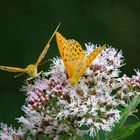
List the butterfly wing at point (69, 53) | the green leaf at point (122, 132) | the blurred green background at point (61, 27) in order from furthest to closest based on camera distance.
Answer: the blurred green background at point (61, 27), the green leaf at point (122, 132), the butterfly wing at point (69, 53)

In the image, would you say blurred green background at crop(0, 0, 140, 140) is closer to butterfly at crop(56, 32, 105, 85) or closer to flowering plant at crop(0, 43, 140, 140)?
flowering plant at crop(0, 43, 140, 140)

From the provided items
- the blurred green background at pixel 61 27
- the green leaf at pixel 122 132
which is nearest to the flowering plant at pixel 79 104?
the green leaf at pixel 122 132

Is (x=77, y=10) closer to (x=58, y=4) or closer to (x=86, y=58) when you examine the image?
(x=58, y=4)

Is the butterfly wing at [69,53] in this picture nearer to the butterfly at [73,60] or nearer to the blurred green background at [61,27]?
the butterfly at [73,60]

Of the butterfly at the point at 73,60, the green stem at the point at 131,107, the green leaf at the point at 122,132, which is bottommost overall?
the green leaf at the point at 122,132

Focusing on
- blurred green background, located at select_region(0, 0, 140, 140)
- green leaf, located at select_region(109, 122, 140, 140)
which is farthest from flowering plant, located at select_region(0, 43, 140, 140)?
blurred green background, located at select_region(0, 0, 140, 140)

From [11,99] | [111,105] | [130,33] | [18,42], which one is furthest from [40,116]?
[130,33]

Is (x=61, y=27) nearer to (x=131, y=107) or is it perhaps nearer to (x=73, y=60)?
(x=131, y=107)
